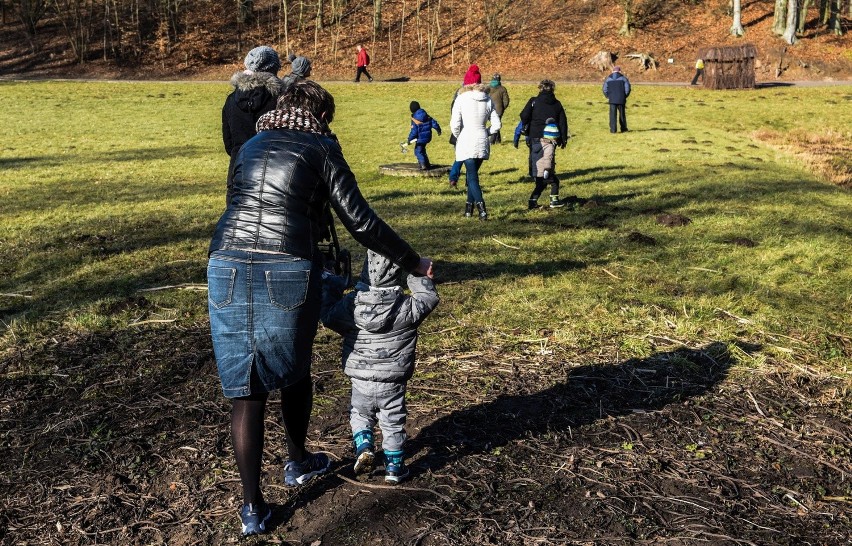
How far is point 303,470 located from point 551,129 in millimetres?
8349

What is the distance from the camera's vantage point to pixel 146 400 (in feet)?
18.1

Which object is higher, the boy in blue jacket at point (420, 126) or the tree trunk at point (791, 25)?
the tree trunk at point (791, 25)

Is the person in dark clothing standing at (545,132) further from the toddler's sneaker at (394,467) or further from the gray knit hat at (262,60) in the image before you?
the toddler's sneaker at (394,467)

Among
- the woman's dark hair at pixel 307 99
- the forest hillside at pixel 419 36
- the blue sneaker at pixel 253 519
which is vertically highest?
the forest hillside at pixel 419 36

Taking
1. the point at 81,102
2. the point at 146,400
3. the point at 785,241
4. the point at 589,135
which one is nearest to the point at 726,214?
the point at 785,241

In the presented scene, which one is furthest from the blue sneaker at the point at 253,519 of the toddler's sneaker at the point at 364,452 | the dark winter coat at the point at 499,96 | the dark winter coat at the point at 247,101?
the dark winter coat at the point at 499,96

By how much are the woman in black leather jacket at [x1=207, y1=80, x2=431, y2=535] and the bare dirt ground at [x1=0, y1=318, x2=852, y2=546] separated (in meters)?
0.67

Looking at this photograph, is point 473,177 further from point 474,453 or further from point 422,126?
point 474,453

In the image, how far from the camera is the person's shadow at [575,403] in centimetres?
498

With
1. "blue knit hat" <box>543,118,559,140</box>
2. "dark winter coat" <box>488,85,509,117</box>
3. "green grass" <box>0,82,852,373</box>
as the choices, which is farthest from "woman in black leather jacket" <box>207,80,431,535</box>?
"dark winter coat" <box>488,85,509,117</box>

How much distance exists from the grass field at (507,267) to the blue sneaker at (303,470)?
0.41 metres

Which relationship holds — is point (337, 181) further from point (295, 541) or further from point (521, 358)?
point (521, 358)

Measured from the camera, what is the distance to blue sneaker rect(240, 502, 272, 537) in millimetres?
3957

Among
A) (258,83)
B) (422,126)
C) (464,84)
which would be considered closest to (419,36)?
(422,126)
